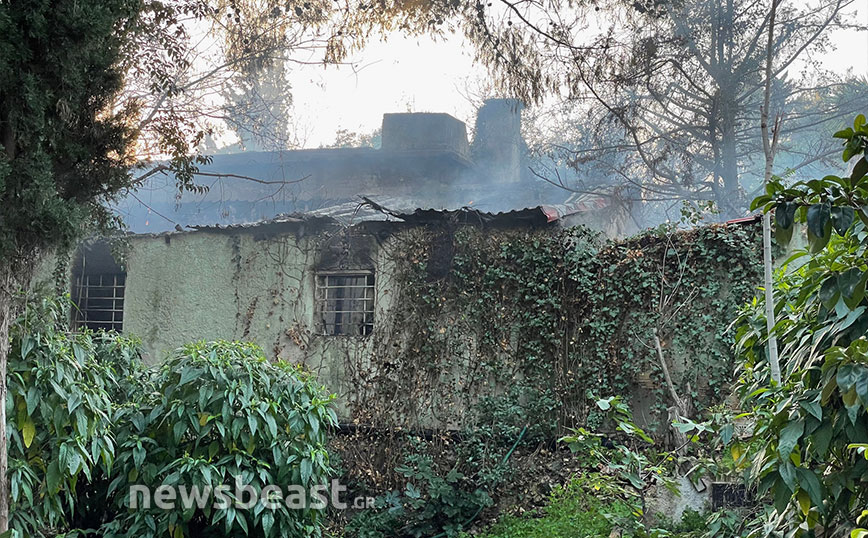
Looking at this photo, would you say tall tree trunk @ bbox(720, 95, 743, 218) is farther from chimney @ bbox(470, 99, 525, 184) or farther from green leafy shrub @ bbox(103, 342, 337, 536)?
green leafy shrub @ bbox(103, 342, 337, 536)

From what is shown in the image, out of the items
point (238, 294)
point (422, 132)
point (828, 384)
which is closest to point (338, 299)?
point (238, 294)

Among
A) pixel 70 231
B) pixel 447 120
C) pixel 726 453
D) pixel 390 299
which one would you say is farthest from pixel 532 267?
pixel 447 120

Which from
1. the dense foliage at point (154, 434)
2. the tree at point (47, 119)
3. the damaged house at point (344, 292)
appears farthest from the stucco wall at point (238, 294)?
the tree at point (47, 119)

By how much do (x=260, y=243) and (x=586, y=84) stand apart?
496 cm

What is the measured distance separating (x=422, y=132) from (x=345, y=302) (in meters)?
9.41

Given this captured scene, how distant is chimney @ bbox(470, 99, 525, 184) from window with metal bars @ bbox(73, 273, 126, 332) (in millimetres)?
10526

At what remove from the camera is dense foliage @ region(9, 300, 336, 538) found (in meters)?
3.78

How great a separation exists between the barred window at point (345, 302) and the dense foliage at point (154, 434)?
384cm

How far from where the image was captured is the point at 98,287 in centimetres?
1017

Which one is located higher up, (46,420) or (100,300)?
(100,300)

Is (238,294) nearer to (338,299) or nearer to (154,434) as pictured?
(338,299)

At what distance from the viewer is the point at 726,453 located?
6.32 meters

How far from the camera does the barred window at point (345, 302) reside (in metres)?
8.84

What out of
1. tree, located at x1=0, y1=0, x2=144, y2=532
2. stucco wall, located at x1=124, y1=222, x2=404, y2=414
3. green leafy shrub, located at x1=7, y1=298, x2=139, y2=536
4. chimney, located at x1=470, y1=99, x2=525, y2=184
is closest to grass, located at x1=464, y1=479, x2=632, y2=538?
stucco wall, located at x1=124, y1=222, x2=404, y2=414
